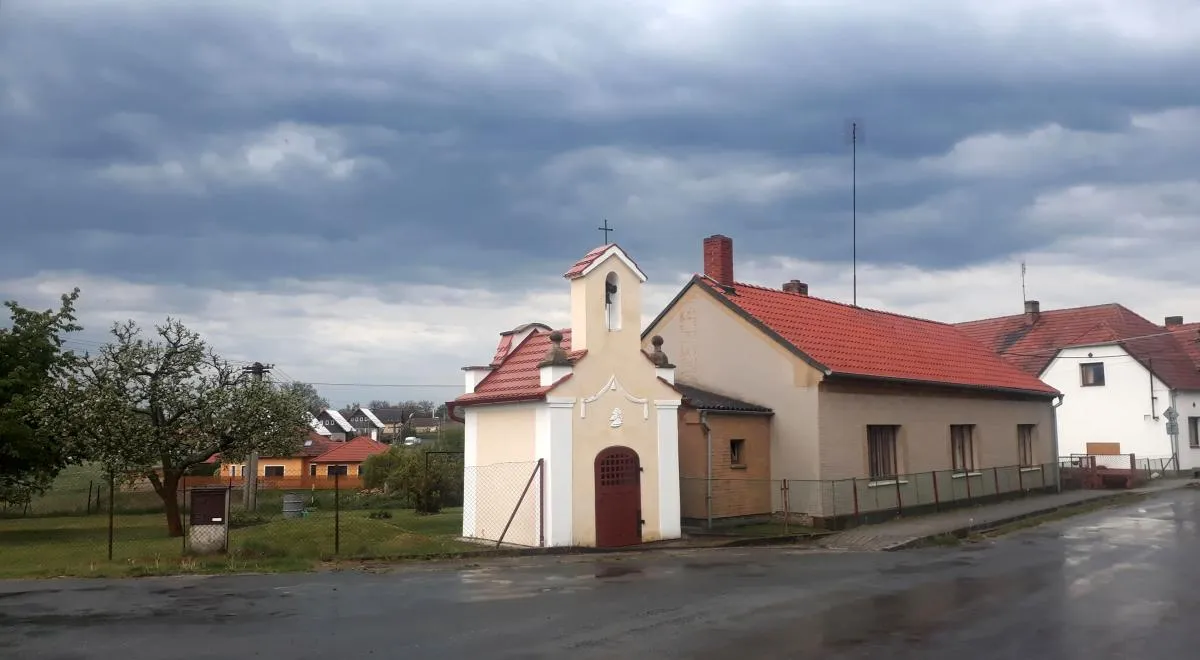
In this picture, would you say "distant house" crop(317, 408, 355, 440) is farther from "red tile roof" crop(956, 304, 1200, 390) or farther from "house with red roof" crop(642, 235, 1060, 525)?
"house with red roof" crop(642, 235, 1060, 525)

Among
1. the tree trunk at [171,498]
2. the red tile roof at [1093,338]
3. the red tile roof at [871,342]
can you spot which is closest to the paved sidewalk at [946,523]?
the red tile roof at [871,342]

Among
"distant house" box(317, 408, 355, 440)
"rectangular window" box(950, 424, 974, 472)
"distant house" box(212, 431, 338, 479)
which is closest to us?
"rectangular window" box(950, 424, 974, 472)

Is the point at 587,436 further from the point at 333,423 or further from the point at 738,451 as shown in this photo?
the point at 333,423

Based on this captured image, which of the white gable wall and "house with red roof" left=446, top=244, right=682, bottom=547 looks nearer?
"house with red roof" left=446, top=244, right=682, bottom=547

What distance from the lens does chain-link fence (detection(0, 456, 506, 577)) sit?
17312 millimetres

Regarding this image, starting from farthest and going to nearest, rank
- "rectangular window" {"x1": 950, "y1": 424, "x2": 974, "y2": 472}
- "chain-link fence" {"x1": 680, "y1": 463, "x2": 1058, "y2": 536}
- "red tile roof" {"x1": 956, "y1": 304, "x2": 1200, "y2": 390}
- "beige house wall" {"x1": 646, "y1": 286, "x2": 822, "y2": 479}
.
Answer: "red tile roof" {"x1": 956, "y1": 304, "x2": 1200, "y2": 390} < "rectangular window" {"x1": 950, "y1": 424, "x2": 974, "y2": 472} < "beige house wall" {"x1": 646, "y1": 286, "x2": 822, "y2": 479} < "chain-link fence" {"x1": 680, "y1": 463, "x2": 1058, "y2": 536}

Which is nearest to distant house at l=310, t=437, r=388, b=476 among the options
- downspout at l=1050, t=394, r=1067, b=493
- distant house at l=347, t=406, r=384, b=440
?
downspout at l=1050, t=394, r=1067, b=493

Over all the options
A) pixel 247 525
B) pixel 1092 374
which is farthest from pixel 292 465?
pixel 1092 374

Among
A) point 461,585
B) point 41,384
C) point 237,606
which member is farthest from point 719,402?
point 41,384

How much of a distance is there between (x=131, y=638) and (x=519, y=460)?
33.6ft

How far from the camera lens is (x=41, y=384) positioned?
2739 centimetres

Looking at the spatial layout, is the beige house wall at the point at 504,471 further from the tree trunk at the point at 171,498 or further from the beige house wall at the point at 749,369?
the tree trunk at the point at 171,498

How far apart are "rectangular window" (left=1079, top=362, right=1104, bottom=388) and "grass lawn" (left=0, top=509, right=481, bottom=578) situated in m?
33.6

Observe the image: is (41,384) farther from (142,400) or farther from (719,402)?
(719,402)
